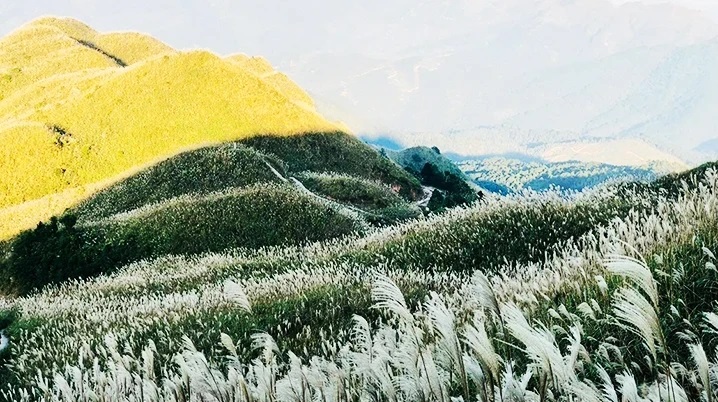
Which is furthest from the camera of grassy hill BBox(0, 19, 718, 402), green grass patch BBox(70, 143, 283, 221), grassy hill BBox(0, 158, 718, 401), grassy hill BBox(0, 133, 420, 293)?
green grass patch BBox(70, 143, 283, 221)

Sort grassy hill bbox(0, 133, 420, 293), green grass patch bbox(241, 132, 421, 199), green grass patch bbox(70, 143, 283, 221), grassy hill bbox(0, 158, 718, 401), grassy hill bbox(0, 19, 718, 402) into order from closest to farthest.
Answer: grassy hill bbox(0, 19, 718, 402) → grassy hill bbox(0, 158, 718, 401) → grassy hill bbox(0, 133, 420, 293) → green grass patch bbox(70, 143, 283, 221) → green grass patch bbox(241, 132, 421, 199)

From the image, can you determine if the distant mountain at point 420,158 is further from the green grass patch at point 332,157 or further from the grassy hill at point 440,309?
the grassy hill at point 440,309

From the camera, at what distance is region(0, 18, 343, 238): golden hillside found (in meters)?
61.3

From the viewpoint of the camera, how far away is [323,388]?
3.67m

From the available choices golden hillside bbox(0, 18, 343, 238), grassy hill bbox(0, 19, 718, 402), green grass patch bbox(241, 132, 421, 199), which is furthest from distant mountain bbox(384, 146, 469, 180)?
grassy hill bbox(0, 19, 718, 402)

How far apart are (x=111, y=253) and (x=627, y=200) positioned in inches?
1012

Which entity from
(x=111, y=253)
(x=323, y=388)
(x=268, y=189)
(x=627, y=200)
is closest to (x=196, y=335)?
(x=323, y=388)

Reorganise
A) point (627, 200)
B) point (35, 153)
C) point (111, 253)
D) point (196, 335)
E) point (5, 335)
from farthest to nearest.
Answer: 1. point (35, 153)
2. point (111, 253)
3. point (5, 335)
4. point (627, 200)
5. point (196, 335)

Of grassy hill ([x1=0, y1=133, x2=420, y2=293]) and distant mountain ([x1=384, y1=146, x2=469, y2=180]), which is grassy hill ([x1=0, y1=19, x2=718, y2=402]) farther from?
distant mountain ([x1=384, y1=146, x2=469, y2=180])

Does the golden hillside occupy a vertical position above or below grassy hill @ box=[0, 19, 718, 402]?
above

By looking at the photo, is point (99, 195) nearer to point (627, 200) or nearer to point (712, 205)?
point (627, 200)

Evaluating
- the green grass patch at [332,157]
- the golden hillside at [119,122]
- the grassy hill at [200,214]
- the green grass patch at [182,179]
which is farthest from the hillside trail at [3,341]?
the green grass patch at [332,157]

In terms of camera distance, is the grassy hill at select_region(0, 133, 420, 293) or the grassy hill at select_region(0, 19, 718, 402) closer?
the grassy hill at select_region(0, 19, 718, 402)

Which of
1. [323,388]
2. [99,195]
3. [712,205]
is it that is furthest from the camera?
[99,195]
